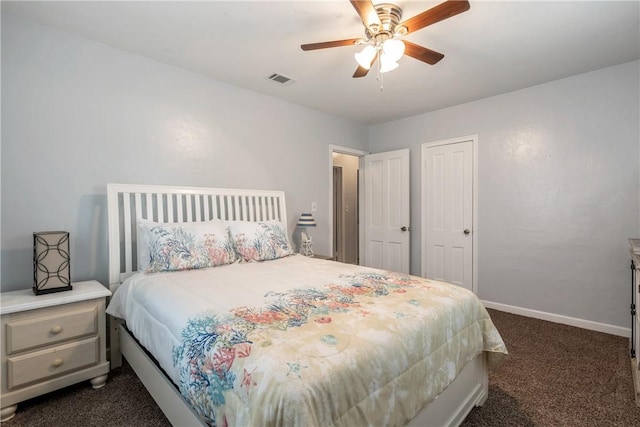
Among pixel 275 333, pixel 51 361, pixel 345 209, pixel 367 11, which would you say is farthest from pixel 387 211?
pixel 51 361

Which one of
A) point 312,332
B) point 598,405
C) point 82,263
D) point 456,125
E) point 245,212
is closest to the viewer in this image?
point 312,332

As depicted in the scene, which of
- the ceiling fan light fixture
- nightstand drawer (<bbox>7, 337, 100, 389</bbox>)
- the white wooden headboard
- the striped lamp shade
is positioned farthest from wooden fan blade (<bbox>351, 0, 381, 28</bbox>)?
nightstand drawer (<bbox>7, 337, 100, 389</bbox>)

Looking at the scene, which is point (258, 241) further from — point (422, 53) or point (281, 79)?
point (422, 53)

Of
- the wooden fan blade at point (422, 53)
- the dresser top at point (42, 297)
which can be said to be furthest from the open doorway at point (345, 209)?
the dresser top at point (42, 297)

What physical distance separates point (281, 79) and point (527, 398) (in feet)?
10.9

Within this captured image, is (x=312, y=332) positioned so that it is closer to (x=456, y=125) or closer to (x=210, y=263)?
(x=210, y=263)

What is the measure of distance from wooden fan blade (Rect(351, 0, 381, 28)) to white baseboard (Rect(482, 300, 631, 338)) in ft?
11.0

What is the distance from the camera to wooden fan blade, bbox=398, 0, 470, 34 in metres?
1.52

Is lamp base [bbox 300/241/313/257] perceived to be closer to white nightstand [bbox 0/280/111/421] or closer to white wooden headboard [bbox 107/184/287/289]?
white wooden headboard [bbox 107/184/287/289]

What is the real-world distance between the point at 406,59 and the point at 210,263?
2439 millimetres

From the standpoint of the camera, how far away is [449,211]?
4.01 meters

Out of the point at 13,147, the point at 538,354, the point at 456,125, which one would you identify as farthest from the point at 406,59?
Answer: the point at 13,147

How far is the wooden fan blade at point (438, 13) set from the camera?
152cm

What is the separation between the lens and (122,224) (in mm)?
2562
